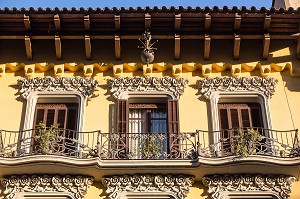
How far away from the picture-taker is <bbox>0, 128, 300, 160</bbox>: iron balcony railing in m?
14.5

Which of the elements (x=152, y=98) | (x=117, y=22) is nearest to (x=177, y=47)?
(x=152, y=98)

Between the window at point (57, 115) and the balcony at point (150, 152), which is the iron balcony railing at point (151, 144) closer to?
the balcony at point (150, 152)

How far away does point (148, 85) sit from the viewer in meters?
16.4

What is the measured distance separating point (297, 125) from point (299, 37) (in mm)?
2494

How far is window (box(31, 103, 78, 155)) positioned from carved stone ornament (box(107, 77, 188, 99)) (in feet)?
3.74

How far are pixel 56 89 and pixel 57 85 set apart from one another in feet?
0.37

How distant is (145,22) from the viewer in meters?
16.4

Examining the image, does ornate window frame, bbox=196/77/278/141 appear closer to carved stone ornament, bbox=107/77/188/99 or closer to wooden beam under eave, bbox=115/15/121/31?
carved stone ornament, bbox=107/77/188/99

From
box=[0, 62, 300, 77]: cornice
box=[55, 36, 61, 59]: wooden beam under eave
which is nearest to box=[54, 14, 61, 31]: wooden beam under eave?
box=[55, 36, 61, 59]: wooden beam under eave

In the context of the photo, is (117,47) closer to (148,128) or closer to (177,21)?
(177,21)

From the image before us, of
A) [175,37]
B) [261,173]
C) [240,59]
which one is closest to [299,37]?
[240,59]

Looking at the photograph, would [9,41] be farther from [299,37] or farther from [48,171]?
[299,37]

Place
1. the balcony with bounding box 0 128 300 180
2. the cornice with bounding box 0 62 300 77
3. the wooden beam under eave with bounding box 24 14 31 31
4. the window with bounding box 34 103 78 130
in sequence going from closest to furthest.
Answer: the balcony with bounding box 0 128 300 180 → the window with bounding box 34 103 78 130 → the wooden beam under eave with bounding box 24 14 31 31 → the cornice with bounding box 0 62 300 77

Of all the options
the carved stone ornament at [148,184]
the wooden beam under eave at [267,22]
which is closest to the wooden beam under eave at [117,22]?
the wooden beam under eave at [267,22]
